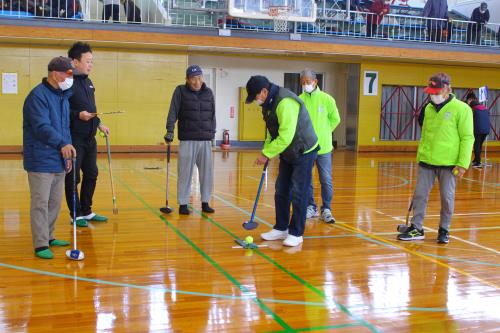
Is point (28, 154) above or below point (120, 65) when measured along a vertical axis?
below

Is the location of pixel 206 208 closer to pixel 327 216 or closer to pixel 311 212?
pixel 311 212

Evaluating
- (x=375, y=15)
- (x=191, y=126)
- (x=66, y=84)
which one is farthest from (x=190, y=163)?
(x=375, y=15)

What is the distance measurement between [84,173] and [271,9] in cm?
959

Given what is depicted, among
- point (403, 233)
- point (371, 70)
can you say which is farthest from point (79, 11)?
point (403, 233)

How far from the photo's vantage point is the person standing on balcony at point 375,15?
16672 millimetres

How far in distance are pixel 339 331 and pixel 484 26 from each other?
1870 centimetres

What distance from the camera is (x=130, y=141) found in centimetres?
1608

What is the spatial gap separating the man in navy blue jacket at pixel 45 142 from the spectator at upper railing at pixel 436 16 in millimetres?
14923

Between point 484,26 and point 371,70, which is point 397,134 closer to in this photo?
point 371,70

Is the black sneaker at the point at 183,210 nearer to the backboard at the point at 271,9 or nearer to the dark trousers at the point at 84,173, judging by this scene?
the dark trousers at the point at 84,173

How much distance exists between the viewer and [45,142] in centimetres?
458

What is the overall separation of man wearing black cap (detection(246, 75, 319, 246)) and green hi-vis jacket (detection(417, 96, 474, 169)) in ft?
3.93

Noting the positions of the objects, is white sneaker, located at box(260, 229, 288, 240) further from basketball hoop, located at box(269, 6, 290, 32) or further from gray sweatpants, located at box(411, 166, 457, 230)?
basketball hoop, located at box(269, 6, 290, 32)

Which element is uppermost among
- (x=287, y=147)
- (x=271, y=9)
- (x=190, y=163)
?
(x=271, y=9)
